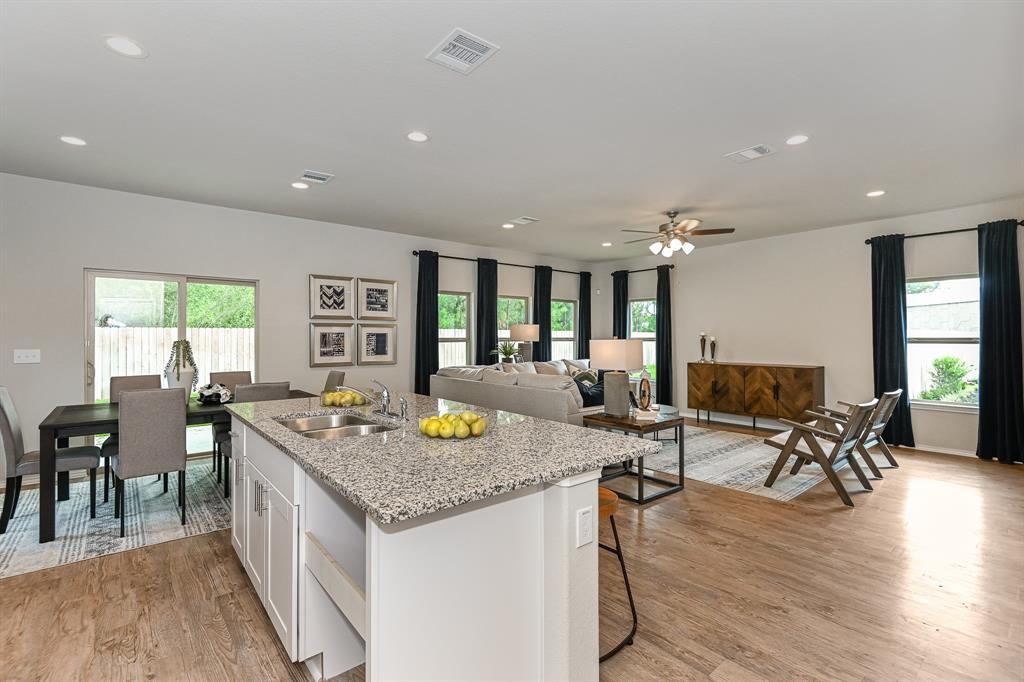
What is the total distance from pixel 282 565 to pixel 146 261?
4378mm

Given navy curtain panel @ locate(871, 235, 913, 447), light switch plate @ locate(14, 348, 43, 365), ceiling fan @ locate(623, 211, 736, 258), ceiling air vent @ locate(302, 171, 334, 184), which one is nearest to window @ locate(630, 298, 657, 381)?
ceiling fan @ locate(623, 211, 736, 258)

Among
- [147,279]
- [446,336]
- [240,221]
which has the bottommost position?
[446,336]

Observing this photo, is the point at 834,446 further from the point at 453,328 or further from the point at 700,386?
the point at 453,328

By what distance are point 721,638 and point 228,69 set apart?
146 inches

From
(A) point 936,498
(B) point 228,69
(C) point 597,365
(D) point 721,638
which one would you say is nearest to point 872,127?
(C) point 597,365

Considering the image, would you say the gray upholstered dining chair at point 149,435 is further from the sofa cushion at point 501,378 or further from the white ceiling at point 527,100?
the sofa cushion at point 501,378

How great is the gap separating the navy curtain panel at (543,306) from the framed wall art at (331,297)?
3.19 meters

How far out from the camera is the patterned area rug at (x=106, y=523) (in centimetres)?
296

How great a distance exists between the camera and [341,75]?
2668 millimetres

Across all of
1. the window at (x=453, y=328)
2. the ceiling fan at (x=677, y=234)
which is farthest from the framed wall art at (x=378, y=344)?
the ceiling fan at (x=677, y=234)

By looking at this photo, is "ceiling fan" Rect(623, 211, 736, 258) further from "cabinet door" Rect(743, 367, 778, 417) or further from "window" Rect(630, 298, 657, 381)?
"window" Rect(630, 298, 657, 381)

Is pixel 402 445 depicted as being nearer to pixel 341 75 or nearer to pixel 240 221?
pixel 341 75

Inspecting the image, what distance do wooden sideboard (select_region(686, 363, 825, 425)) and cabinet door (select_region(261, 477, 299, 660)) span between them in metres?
6.01

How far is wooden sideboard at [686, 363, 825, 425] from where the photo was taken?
20.2 ft
